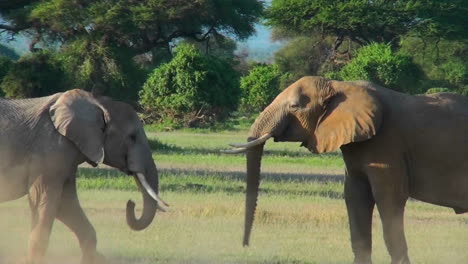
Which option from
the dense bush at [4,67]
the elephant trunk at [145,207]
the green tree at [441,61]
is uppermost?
the elephant trunk at [145,207]

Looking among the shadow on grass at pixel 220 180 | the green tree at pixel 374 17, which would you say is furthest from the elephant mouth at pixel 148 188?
the green tree at pixel 374 17

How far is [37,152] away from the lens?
1021 cm

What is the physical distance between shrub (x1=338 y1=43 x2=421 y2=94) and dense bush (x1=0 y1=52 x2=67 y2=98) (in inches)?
698

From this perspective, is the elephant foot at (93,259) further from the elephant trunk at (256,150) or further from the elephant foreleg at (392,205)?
the elephant foreleg at (392,205)

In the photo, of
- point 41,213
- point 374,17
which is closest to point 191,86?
point 374,17

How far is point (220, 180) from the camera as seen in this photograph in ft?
66.9

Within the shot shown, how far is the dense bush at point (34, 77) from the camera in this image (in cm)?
3341

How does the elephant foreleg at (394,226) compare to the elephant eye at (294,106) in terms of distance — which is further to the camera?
the elephant eye at (294,106)

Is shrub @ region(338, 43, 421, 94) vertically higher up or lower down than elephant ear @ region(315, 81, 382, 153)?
lower down

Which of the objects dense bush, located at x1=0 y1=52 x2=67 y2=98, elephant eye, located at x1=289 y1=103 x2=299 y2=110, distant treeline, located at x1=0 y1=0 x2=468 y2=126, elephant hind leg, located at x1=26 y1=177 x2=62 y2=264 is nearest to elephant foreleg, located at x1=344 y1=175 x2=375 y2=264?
elephant eye, located at x1=289 y1=103 x2=299 y2=110

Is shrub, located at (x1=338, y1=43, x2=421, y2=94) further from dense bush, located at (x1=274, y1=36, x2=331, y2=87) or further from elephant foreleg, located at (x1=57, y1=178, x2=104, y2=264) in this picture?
elephant foreleg, located at (x1=57, y1=178, x2=104, y2=264)

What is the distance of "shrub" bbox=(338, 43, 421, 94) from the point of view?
50.9m

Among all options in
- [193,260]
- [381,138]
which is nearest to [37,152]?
[193,260]

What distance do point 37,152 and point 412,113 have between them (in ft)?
10.0
